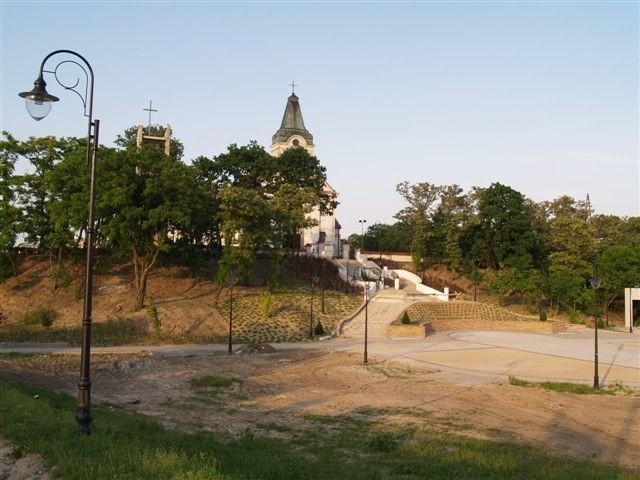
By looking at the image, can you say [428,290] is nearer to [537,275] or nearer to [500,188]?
[537,275]

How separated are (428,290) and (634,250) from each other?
18441mm

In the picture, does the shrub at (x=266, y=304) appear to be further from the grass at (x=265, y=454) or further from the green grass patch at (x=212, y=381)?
the grass at (x=265, y=454)

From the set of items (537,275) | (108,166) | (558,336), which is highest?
(108,166)

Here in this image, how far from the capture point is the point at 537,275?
47.4 meters

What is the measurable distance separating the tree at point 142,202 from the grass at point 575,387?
18.3 metres

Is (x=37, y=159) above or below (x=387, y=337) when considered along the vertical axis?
above

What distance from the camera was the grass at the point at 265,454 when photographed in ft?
22.5

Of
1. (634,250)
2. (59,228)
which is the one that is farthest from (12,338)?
(634,250)

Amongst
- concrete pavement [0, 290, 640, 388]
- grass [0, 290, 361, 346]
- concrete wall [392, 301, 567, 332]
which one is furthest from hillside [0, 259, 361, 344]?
concrete wall [392, 301, 567, 332]

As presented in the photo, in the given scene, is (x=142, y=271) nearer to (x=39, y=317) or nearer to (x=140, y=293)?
(x=140, y=293)

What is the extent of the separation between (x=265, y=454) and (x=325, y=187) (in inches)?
1945

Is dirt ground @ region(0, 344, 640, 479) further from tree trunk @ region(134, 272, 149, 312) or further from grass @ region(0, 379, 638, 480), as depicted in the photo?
tree trunk @ region(134, 272, 149, 312)

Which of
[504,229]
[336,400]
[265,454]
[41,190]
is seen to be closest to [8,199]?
[41,190]

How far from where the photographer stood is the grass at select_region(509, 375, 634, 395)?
1962 cm
